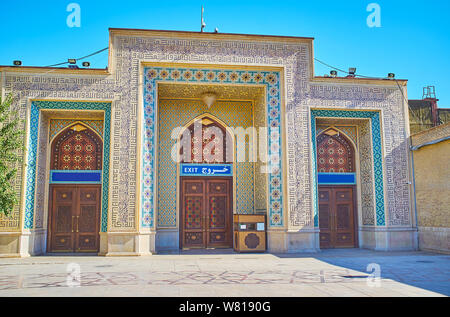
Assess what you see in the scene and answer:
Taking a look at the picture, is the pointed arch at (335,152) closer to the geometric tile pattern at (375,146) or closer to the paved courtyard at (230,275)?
the geometric tile pattern at (375,146)

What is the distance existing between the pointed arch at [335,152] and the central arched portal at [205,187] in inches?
109

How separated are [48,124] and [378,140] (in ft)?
31.1

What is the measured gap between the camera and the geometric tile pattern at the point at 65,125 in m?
11.2

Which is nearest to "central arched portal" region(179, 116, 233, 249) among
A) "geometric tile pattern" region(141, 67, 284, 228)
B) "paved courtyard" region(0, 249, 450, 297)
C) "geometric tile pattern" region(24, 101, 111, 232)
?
"geometric tile pattern" region(141, 67, 284, 228)

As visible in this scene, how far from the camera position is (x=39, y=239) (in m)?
10.5

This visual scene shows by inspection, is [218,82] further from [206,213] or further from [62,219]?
[62,219]

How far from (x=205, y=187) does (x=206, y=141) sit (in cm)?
140

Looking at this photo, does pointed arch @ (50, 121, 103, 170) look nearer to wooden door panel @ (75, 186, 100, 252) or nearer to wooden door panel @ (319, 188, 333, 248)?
wooden door panel @ (75, 186, 100, 252)

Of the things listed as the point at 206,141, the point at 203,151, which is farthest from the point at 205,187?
the point at 206,141

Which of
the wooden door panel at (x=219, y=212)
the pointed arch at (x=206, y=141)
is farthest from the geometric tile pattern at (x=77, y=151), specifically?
the wooden door panel at (x=219, y=212)

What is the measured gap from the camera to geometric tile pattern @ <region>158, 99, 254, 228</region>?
11570mm

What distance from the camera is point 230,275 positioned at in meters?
6.90
